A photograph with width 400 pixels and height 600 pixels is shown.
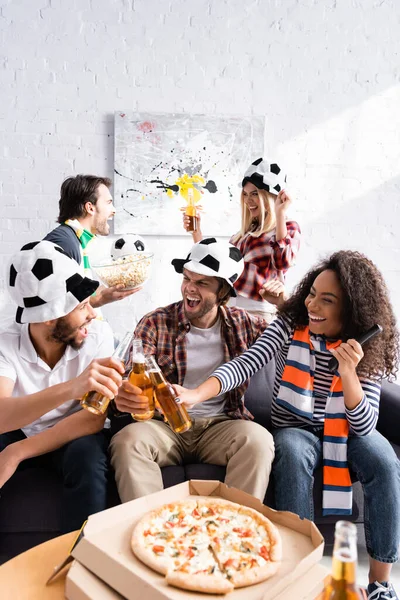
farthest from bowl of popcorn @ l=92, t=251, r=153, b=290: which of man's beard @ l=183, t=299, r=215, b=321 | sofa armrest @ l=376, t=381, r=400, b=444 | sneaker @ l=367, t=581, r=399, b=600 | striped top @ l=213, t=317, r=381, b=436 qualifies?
sneaker @ l=367, t=581, r=399, b=600

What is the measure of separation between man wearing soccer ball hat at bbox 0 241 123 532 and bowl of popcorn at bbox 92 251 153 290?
17.1 inches

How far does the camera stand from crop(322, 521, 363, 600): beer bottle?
74cm

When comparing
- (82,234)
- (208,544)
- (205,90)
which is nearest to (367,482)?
Result: (208,544)

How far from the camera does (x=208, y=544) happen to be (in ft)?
3.46

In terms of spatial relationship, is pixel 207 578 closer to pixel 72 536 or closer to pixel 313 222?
pixel 72 536

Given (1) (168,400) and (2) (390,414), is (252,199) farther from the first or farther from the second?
(1) (168,400)

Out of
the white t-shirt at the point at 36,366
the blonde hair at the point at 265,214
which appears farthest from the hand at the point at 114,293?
the blonde hair at the point at 265,214

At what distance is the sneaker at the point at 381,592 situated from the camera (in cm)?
163

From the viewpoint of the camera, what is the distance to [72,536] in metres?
1.27

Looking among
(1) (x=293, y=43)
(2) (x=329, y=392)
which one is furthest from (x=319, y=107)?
(2) (x=329, y=392)

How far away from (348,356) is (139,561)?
40.0 inches

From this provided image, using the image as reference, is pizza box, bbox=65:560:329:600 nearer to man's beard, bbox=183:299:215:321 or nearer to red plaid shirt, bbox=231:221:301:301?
man's beard, bbox=183:299:215:321

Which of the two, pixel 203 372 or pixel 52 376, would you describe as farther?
pixel 203 372

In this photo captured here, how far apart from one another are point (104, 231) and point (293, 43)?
6.49ft
